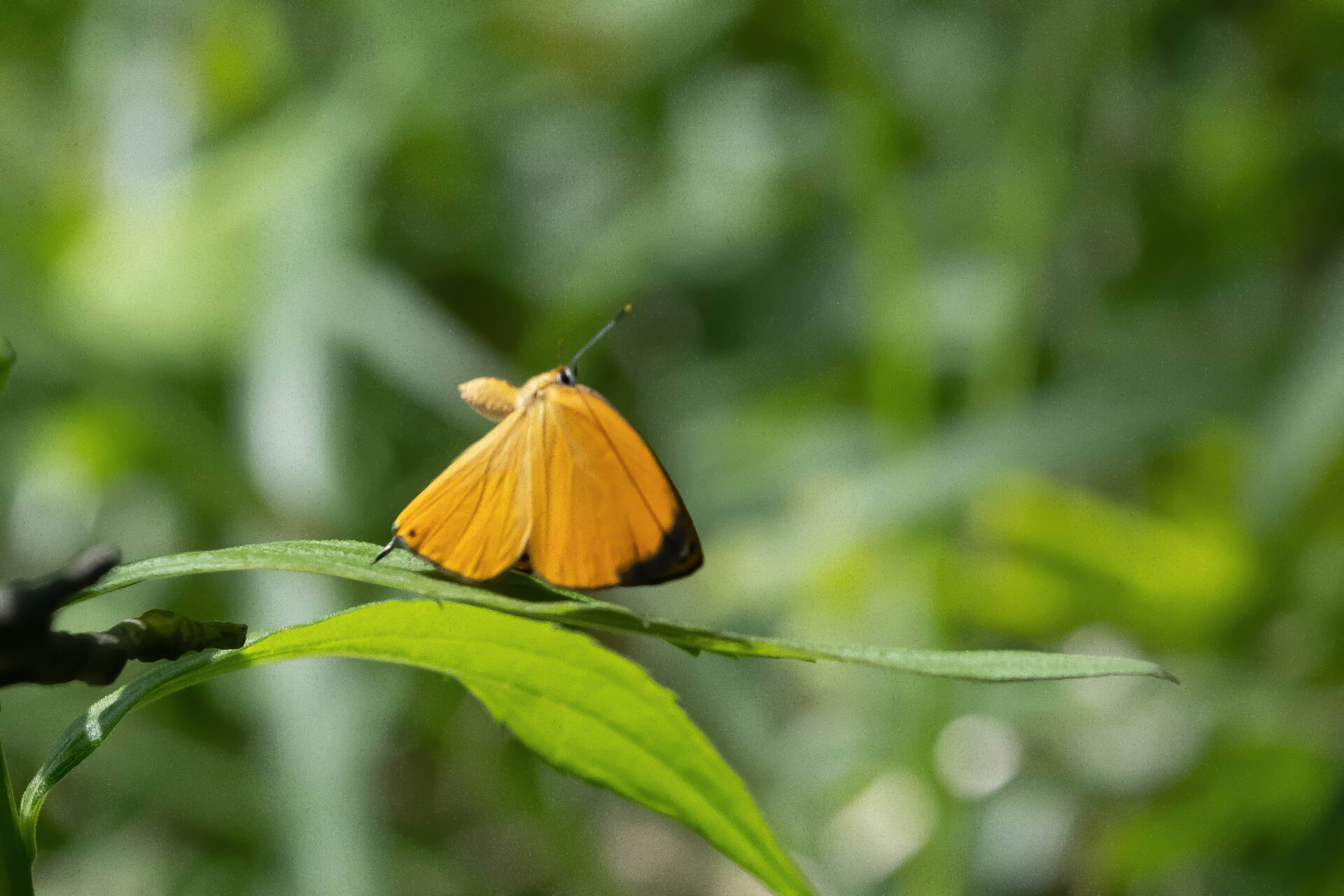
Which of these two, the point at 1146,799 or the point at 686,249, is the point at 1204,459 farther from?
the point at 686,249

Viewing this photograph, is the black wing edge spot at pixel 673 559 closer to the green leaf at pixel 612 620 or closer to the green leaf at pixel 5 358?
the green leaf at pixel 612 620

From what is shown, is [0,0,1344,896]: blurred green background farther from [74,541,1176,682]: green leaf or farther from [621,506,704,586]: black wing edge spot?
[74,541,1176,682]: green leaf

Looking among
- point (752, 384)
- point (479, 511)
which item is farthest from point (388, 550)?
point (752, 384)

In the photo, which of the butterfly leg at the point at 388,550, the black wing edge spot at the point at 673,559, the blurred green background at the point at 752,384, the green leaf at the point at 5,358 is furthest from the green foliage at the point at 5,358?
the blurred green background at the point at 752,384

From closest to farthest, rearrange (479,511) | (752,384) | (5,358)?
(5,358), (479,511), (752,384)

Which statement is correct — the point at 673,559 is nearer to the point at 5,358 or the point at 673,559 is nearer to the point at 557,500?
the point at 557,500

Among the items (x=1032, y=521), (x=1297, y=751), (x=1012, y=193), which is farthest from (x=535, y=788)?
(x=1012, y=193)
